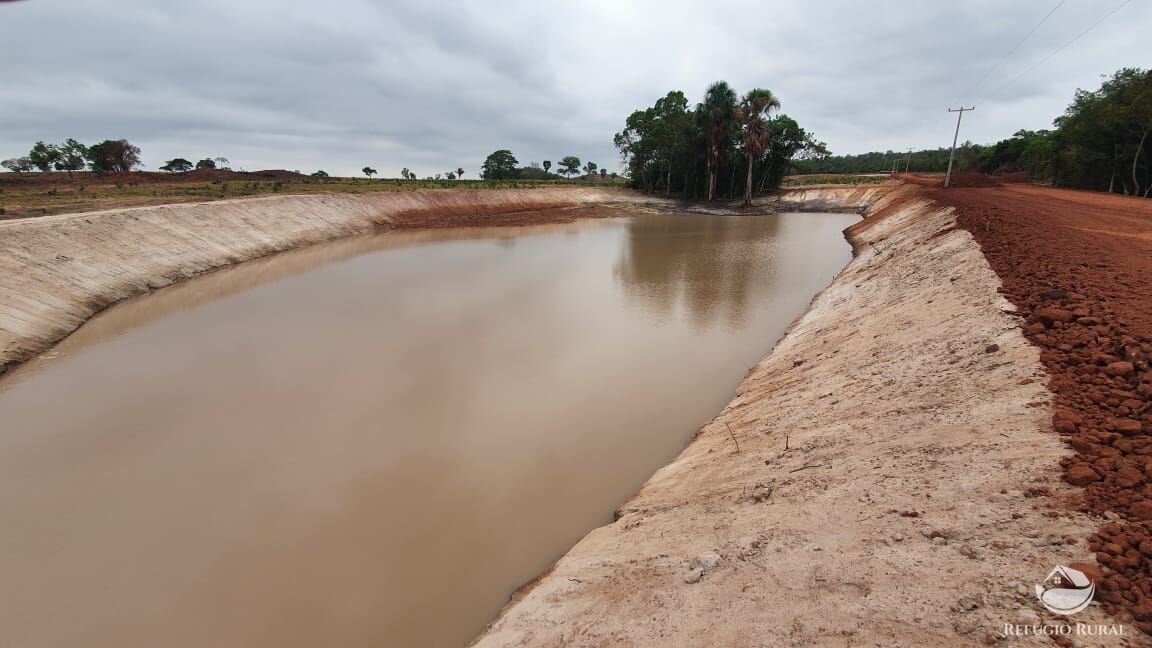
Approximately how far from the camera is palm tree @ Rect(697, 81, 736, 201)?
146ft

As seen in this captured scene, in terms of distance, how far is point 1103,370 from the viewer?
381cm

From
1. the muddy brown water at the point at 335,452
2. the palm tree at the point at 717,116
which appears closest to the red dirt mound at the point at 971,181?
the palm tree at the point at 717,116

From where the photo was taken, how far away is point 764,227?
3103 cm

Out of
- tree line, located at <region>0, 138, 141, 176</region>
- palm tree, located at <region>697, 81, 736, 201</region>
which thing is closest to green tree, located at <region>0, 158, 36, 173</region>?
tree line, located at <region>0, 138, 141, 176</region>

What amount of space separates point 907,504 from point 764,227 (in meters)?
30.9

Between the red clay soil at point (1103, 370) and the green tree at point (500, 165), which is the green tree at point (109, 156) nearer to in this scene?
the green tree at point (500, 165)

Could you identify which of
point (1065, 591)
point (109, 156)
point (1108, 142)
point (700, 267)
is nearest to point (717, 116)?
point (1108, 142)

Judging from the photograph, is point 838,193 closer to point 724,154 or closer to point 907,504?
point 724,154

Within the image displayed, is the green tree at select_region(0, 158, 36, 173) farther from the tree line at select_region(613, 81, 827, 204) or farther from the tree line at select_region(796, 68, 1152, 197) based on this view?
the tree line at select_region(796, 68, 1152, 197)

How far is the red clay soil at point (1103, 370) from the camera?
233 cm

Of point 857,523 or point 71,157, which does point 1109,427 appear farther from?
point 71,157

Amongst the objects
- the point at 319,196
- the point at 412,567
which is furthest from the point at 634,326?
the point at 319,196

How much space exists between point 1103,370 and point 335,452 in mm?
8462

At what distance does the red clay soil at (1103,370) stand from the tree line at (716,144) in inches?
1532
